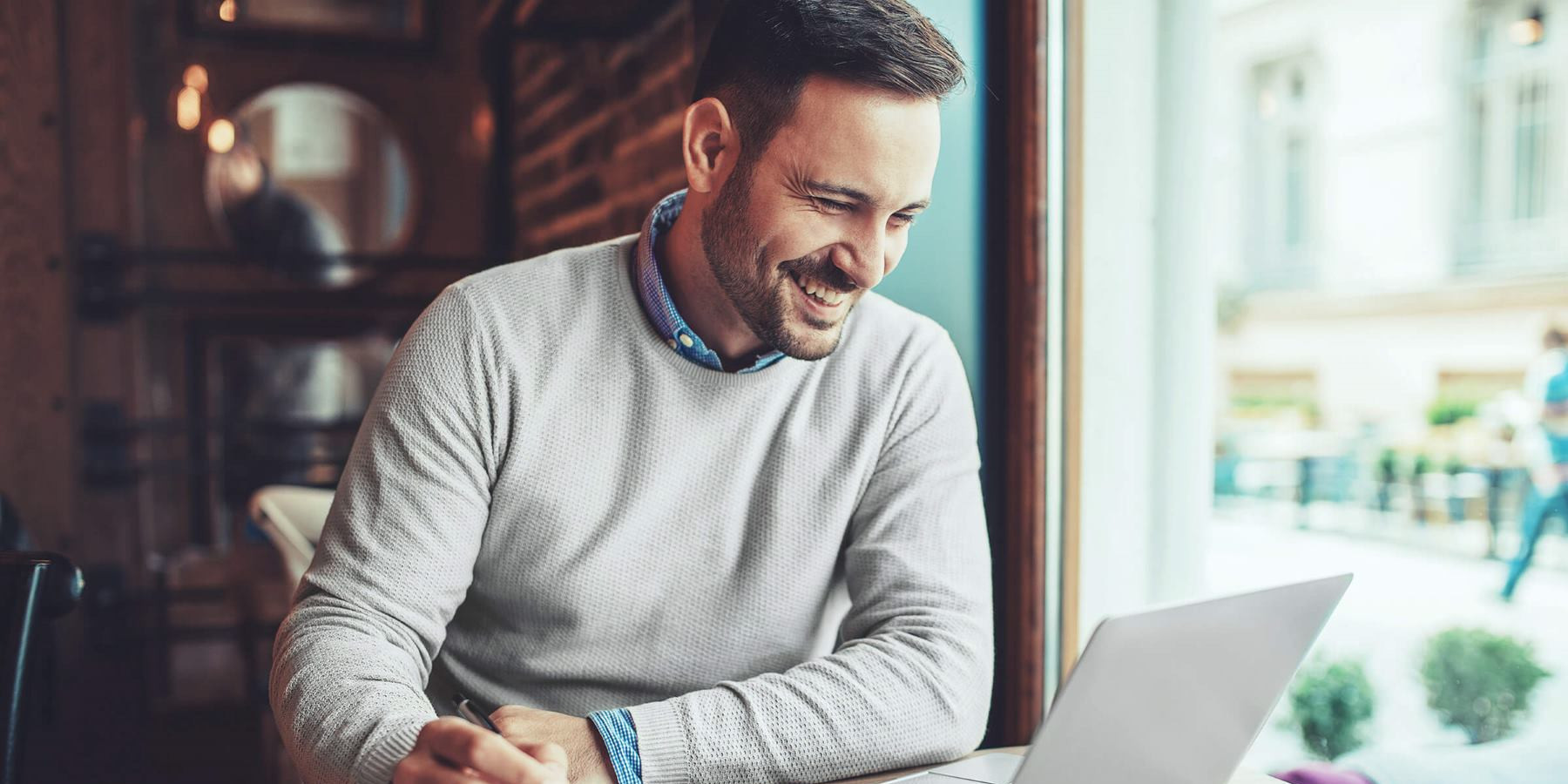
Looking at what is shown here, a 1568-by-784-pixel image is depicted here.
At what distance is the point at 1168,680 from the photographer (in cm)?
75

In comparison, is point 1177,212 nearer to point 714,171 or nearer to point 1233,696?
point 714,171

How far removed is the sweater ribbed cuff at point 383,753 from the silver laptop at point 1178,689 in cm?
44

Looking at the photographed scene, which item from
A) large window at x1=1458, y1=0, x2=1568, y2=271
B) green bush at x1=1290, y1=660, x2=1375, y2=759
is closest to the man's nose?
green bush at x1=1290, y1=660, x2=1375, y2=759

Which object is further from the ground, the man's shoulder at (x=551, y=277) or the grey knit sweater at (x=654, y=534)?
the man's shoulder at (x=551, y=277)

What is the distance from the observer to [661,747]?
0.90 meters

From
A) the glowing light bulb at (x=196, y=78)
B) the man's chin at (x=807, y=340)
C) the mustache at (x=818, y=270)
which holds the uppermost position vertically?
the glowing light bulb at (x=196, y=78)

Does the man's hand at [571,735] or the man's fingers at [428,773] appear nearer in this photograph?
the man's fingers at [428,773]

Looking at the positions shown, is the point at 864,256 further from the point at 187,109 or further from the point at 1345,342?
the point at 1345,342

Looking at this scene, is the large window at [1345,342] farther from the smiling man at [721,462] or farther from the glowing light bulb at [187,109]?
the glowing light bulb at [187,109]

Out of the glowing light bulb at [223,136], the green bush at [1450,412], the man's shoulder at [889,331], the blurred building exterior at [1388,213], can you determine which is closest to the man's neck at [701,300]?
the man's shoulder at [889,331]

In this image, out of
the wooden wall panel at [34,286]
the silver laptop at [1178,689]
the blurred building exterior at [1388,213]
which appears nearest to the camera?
the silver laptop at [1178,689]

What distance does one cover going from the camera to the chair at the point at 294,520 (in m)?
1.83

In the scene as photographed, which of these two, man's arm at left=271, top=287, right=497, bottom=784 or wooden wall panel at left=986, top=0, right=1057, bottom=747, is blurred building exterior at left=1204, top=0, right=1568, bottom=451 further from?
man's arm at left=271, top=287, right=497, bottom=784

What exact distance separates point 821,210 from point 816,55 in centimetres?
15
